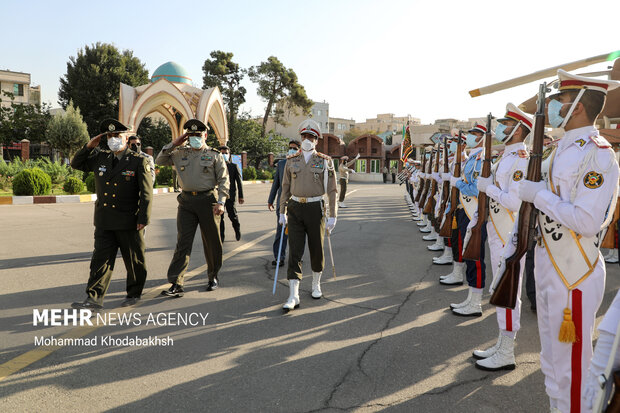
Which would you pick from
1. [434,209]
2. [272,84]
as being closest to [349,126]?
[272,84]

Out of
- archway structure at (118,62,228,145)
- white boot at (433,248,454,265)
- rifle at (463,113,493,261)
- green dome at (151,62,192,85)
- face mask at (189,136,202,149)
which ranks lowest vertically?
white boot at (433,248,454,265)

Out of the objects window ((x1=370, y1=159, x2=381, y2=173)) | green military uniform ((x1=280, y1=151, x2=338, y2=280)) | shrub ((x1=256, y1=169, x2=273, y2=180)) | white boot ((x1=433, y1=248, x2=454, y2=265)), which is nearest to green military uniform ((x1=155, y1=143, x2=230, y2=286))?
green military uniform ((x1=280, y1=151, x2=338, y2=280))

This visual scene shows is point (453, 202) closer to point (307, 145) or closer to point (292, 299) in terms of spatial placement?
point (307, 145)

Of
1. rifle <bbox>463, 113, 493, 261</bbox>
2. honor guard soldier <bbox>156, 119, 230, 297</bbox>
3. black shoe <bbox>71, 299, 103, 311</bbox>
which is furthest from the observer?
honor guard soldier <bbox>156, 119, 230, 297</bbox>

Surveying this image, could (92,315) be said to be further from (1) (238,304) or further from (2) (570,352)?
(2) (570,352)

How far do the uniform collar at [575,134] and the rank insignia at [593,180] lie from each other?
0.24 m

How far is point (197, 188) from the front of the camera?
17.1 ft

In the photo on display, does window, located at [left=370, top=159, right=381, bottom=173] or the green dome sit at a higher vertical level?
the green dome

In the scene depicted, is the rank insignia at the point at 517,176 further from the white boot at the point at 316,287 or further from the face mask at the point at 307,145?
the white boot at the point at 316,287

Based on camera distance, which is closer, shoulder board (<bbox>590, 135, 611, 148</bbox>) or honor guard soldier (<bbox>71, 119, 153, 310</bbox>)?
shoulder board (<bbox>590, 135, 611, 148</bbox>)

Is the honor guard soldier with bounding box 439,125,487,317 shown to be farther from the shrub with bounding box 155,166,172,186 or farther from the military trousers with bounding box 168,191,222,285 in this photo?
the shrub with bounding box 155,166,172,186

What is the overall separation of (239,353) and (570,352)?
2.35m

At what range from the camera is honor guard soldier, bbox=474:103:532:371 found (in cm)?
334

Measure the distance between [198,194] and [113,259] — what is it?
4.02 feet
